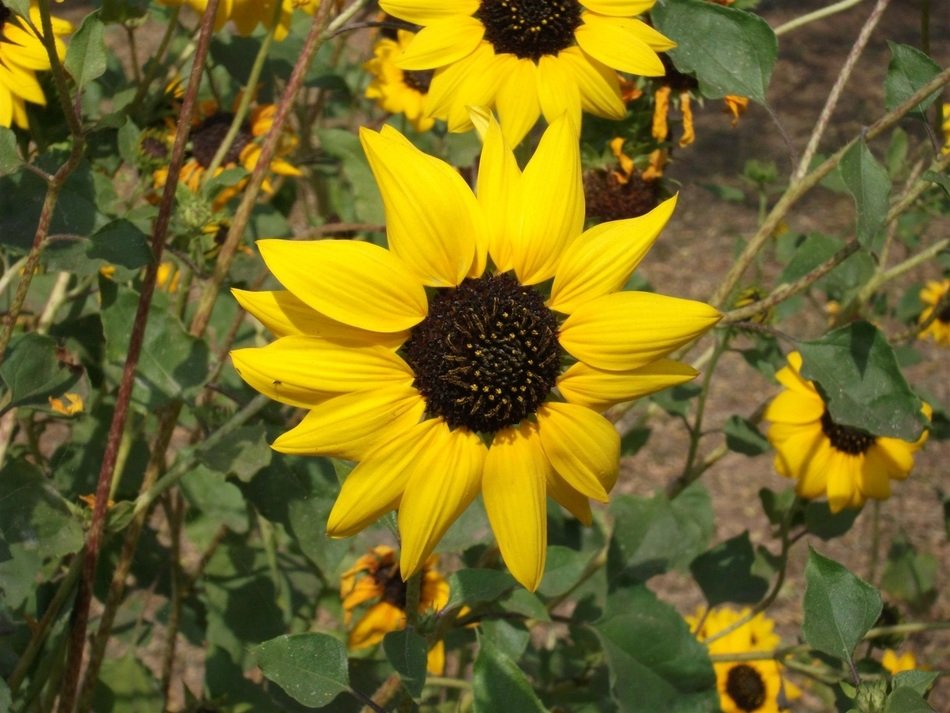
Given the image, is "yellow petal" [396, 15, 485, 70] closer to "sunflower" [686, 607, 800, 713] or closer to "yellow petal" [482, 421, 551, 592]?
"yellow petal" [482, 421, 551, 592]

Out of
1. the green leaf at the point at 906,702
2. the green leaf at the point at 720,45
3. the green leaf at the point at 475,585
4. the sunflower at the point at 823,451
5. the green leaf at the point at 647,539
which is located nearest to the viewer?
the green leaf at the point at 906,702

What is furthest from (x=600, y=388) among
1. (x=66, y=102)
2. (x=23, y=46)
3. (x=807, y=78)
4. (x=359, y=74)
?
(x=807, y=78)

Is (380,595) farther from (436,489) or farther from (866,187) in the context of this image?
(866,187)

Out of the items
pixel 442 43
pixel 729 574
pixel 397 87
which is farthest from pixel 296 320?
pixel 397 87

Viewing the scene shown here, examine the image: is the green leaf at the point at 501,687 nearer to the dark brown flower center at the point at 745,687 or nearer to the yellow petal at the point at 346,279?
the yellow petal at the point at 346,279

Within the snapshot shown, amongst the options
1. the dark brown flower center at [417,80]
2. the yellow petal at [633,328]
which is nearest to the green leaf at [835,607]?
the yellow petal at [633,328]

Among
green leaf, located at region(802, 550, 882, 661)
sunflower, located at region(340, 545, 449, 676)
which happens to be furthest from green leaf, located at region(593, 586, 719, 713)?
sunflower, located at region(340, 545, 449, 676)

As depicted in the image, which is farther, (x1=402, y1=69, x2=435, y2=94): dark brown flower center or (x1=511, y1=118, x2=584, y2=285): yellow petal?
(x1=402, y1=69, x2=435, y2=94): dark brown flower center

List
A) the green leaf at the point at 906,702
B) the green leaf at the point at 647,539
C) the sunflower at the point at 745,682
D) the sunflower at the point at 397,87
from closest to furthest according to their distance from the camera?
the green leaf at the point at 906,702, the green leaf at the point at 647,539, the sunflower at the point at 745,682, the sunflower at the point at 397,87
